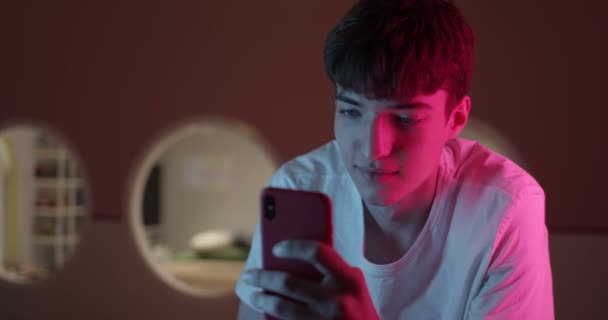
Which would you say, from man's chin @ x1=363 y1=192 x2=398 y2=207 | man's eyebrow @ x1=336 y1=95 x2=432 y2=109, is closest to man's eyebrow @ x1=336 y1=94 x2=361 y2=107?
man's eyebrow @ x1=336 y1=95 x2=432 y2=109

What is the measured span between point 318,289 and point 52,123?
6.72 ft

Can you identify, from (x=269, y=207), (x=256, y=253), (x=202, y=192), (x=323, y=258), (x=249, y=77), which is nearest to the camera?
(x=323, y=258)

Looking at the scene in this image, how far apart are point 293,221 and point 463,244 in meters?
0.36

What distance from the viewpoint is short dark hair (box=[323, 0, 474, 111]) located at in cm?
Answer: 100

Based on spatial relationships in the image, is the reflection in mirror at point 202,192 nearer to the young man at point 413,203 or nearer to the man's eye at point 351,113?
the young man at point 413,203

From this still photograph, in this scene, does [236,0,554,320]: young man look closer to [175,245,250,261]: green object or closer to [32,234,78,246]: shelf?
[175,245,250,261]: green object

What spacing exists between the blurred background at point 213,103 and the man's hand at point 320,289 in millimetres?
1380

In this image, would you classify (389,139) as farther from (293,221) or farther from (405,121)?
(293,221)

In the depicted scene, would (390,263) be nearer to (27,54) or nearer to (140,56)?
(140,56)

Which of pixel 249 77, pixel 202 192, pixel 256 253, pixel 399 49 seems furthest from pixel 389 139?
pixel 202 192

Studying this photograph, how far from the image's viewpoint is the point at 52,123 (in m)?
2.60

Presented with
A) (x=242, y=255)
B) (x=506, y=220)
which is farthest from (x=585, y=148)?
(x=242, y=255)

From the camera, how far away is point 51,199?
4594mm

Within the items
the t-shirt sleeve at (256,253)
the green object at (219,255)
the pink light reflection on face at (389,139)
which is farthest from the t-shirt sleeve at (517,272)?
the green object at (219,255)
